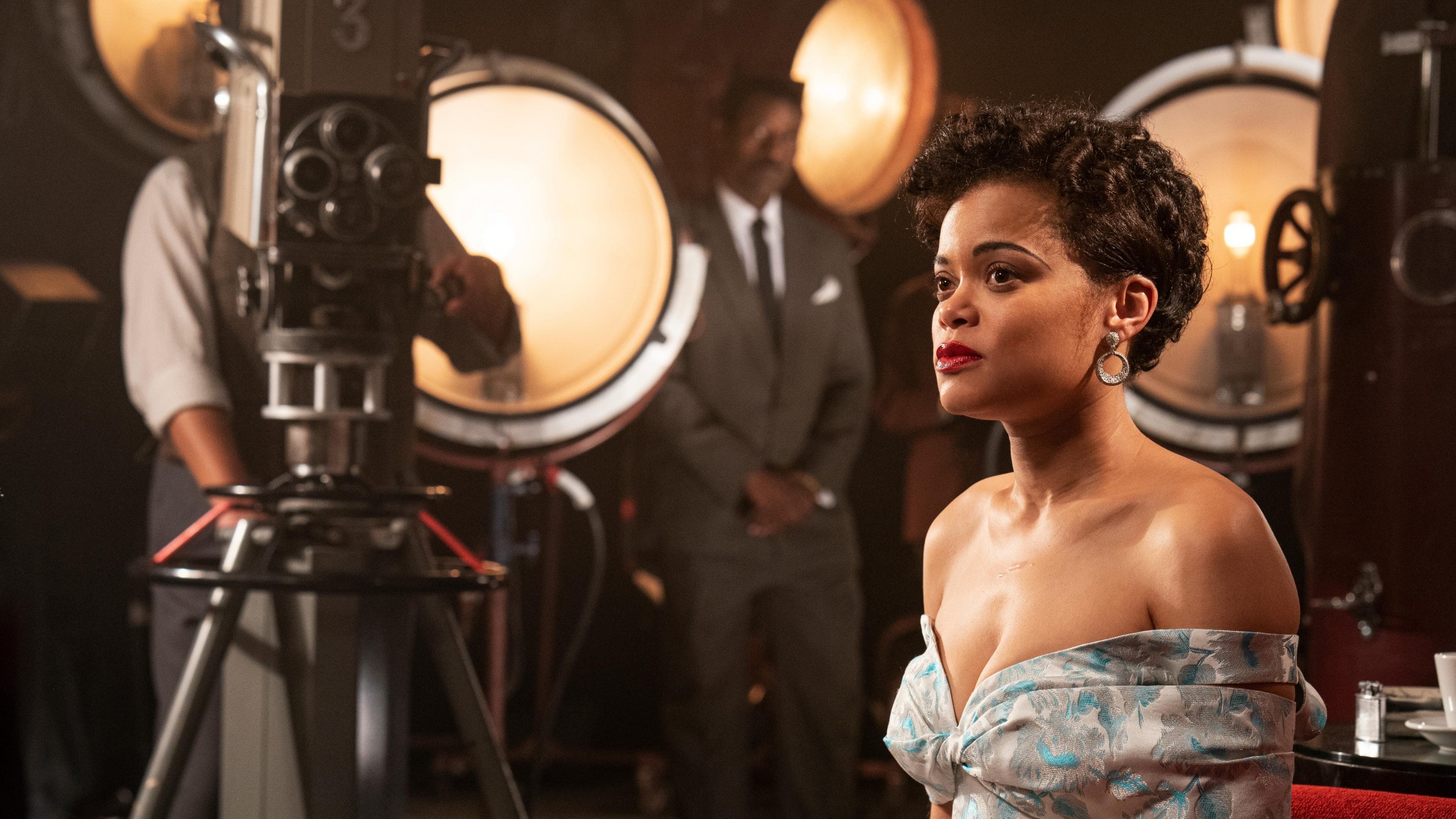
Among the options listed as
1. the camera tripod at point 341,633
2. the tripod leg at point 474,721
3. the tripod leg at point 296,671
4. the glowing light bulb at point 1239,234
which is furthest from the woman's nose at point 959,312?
the glowing light bulb at point 1239,234

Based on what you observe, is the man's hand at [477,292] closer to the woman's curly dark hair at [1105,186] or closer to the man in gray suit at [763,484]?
the man in gray suit at [763,484]

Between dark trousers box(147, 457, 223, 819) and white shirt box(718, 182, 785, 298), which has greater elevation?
white shirt box(718, 182, 785, 298)

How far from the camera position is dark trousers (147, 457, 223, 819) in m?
2.89

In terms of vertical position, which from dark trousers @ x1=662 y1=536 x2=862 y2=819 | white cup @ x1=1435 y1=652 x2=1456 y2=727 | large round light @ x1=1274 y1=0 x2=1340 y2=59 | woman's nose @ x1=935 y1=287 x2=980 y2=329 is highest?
large round light @ x1=1274 y1=0 x2=1340 y2=59

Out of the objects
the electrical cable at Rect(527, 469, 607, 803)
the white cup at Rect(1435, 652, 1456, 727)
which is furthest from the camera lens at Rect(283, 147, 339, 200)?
the white cup at Rect(1435, 652, 1456, 727)

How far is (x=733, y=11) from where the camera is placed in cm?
339

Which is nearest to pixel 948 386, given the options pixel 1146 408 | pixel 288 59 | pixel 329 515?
pixel 329 515

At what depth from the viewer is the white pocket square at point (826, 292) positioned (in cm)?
343

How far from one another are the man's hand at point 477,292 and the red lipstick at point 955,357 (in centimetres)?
236

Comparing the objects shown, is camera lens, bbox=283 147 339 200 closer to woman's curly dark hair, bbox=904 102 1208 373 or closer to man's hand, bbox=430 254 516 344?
man's hand, bbox=430 254 516 344

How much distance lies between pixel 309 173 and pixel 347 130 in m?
0.12

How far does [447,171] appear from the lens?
10.5 ft

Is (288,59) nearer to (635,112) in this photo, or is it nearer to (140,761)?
(635,112)

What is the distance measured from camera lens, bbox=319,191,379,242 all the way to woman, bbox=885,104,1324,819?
162cm
